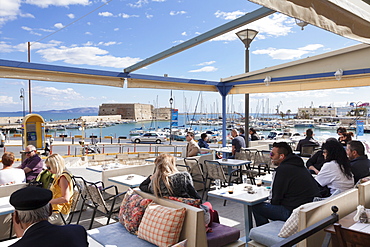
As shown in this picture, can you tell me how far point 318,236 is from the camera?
2.63m

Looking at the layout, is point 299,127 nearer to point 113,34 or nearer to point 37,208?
point 113,34

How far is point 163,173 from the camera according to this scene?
10.9ft

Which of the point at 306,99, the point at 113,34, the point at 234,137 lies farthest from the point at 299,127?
the point at 234,137

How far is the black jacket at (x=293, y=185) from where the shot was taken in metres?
3.43

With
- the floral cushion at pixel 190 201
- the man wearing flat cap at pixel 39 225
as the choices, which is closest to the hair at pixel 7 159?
the floral cushion at pixel 190 201

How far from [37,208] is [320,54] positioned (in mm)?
7445

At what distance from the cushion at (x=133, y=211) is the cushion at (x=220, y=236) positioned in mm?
786

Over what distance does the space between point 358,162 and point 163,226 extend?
3.15m

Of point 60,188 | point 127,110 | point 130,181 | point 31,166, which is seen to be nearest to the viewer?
point 60,188

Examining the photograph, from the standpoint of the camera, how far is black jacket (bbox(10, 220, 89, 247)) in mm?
1680

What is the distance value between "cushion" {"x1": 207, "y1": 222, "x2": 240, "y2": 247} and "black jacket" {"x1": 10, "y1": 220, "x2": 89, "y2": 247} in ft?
4.80

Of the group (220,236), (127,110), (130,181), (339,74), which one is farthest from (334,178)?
(127,110)

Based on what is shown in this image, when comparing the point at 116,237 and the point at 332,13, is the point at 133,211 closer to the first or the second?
the point at 116,237

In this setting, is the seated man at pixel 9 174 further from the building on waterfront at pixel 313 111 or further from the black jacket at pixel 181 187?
the building on waterfront at pixel 313 111
